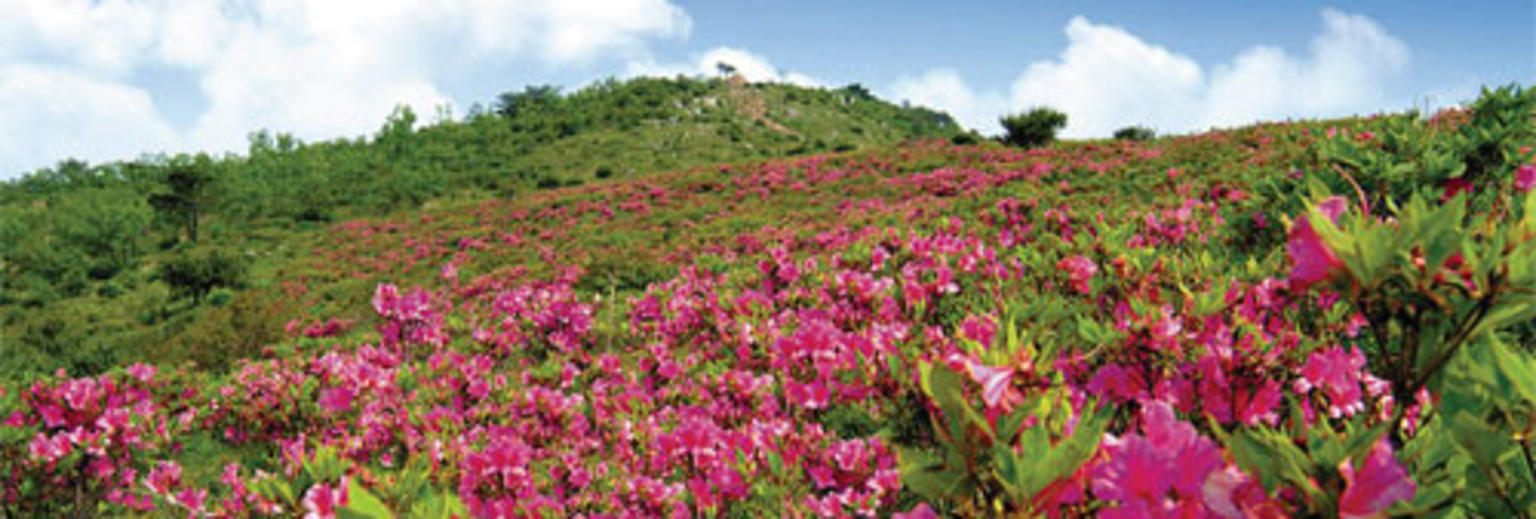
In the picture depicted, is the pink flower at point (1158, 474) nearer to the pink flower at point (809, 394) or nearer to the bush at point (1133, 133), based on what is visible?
the pink flower at point (809, 394)

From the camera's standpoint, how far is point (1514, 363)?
779mm

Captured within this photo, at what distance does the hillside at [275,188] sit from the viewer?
18734 millimetres

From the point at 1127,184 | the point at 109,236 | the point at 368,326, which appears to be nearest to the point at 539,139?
the point at 109,236

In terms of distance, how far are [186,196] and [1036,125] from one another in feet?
107

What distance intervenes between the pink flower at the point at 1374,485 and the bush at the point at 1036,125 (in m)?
22.4

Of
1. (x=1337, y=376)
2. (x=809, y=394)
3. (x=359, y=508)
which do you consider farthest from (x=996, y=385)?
(x=809, y=394)

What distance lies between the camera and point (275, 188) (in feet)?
121

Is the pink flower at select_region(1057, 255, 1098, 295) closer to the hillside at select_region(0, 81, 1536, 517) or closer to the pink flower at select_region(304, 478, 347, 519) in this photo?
the hillside at select_region(0, 81, 1536, 517)

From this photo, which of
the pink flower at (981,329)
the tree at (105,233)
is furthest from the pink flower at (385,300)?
the tree at (105,233)

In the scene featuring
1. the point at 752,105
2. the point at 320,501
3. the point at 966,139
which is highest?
the point at 752,105

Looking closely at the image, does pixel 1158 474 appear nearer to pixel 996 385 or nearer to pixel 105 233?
pixel 996 385

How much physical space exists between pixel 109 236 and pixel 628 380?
111 feet

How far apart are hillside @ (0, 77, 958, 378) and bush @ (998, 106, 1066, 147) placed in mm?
15162

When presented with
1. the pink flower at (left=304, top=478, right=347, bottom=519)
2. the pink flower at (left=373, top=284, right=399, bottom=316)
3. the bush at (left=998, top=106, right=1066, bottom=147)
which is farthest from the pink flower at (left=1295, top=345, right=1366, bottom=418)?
the bush at (left=998, top=106, right=1066, bottom=147)
